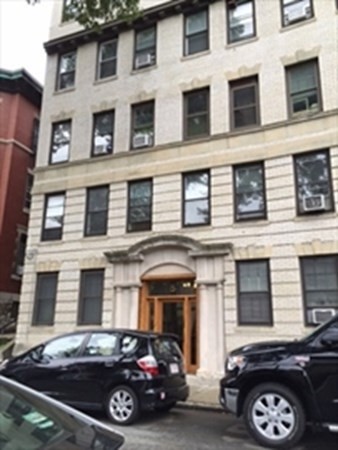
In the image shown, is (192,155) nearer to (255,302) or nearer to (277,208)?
(277,208)

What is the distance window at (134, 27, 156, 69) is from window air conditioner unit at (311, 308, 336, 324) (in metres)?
10.9

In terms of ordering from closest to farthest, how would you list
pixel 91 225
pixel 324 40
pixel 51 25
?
pixel 324 40 → pixel 91 225 → pixel 51 25

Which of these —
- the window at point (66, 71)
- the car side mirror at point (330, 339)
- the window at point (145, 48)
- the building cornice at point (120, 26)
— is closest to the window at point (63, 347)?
the car side mirror at point (330, 339)

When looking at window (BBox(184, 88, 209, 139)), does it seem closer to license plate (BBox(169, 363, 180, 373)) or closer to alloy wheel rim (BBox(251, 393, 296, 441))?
license plate (BBox(169, 363, 180, 373))

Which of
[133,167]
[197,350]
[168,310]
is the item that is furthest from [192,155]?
[197,350]

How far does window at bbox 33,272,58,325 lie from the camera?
15115 mm

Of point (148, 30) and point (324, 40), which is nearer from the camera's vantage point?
point (324, 40)

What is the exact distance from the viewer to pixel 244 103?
1427 centimetres

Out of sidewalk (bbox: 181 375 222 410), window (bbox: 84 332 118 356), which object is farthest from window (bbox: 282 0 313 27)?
window (bbox: 84 332 118 356)

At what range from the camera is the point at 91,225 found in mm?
15422

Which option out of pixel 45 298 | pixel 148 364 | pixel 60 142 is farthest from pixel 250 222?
pixel 60 142

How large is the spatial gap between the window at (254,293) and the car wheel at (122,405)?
577cm

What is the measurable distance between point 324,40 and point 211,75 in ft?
12.6

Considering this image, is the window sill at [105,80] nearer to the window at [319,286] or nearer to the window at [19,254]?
the window at [19,254]
